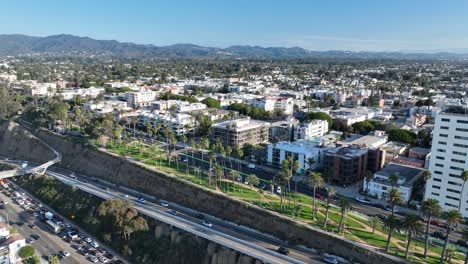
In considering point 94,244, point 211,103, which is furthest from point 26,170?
point 211,103

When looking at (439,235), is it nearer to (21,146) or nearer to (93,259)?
(93,259)

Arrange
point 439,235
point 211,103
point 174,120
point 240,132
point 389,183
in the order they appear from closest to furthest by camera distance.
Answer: point 439,235, point 389,183, point 240,132, point 174,120, point 211,103

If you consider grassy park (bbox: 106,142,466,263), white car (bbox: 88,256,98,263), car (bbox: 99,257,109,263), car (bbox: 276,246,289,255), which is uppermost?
grassy park (bbox: 106,142,466,263)

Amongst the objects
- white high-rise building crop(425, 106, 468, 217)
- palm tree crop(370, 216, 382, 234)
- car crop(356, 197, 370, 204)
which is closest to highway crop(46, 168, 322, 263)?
palm tree crop(370, 216, 382, 234)

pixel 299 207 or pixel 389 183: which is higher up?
pixel 389 183

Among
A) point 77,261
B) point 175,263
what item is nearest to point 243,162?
point 175,263

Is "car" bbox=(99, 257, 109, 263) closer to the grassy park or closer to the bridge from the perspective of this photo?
the grassy park

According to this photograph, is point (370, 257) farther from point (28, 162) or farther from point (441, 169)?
point (28, 162)
